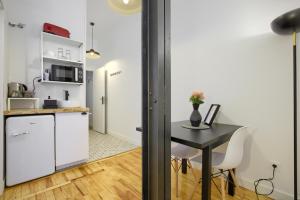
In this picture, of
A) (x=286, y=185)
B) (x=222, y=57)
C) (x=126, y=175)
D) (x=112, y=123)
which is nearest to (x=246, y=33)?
(x=222, y=57)

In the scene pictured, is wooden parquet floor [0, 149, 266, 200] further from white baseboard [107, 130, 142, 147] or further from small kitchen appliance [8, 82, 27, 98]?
small kitchen appliance [8, 82, 27, 98]

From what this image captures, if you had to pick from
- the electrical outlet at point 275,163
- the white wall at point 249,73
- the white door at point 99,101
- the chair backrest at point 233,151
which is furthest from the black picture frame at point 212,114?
the white door at point 99,101

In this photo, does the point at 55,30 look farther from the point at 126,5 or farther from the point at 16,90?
the point at 126,5

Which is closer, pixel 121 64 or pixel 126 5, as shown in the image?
pixel 126 5

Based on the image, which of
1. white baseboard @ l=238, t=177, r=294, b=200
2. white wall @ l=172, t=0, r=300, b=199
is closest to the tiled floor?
white wall @ l=172, t=0, r=300, b=199

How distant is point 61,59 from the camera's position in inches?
96.0

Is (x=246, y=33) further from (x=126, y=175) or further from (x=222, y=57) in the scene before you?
(x=126, y=175)

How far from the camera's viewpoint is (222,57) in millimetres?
2014

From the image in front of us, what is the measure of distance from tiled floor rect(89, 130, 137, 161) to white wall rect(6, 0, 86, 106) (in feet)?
3.33

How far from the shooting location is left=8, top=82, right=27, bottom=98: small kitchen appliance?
6.70ft

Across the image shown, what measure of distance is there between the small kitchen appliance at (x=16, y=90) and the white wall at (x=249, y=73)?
245 centimetres

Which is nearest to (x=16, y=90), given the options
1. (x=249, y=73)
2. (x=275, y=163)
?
(x=249, y=73)

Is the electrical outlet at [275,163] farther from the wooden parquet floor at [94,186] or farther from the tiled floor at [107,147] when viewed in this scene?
the tiled floor at [107,147]

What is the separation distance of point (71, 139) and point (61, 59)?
51.3 inches
